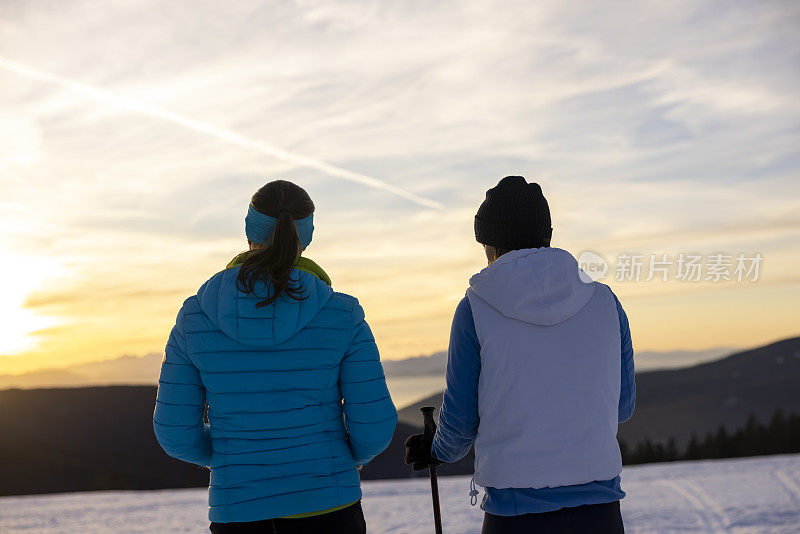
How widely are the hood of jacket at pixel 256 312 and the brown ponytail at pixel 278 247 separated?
0.02 metres

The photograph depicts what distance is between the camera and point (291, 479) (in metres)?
2.46

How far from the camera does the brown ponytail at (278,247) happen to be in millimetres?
2428

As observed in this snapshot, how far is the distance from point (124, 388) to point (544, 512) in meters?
17.2

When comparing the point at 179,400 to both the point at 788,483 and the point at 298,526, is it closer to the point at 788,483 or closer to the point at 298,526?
the point at 298,526

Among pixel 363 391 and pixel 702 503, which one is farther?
pixel 702 503

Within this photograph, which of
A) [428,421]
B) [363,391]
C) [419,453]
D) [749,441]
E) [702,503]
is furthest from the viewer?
[749,441]

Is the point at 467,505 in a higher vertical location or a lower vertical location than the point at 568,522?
lower

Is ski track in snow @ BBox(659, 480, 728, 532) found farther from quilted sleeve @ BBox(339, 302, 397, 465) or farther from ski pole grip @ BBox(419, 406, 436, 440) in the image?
quilted sleeve @ BBox(339, 302, 397, 465)

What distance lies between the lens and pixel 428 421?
3123 millimetres

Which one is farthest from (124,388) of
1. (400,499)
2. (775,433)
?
(775,433)

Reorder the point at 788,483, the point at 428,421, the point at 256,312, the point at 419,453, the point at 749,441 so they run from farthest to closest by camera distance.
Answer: the point at 749,441 → the point at 788,483 → the point at 428,421 → the point at 419,453 → the point at 256,312

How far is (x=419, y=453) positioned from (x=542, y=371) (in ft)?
2.45

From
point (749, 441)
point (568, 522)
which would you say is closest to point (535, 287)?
point (568, 522)

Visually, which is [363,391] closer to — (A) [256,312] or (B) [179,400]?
(A) [256,312]
